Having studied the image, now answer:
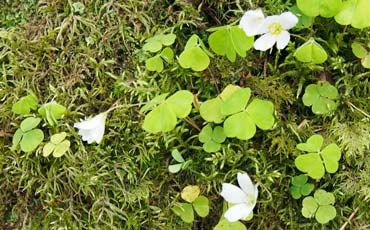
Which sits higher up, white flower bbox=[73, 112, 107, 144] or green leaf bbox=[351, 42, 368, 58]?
green leaf bbox=[351, 42, 368, 58]

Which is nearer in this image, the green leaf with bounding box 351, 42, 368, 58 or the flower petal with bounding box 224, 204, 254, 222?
the flower petal with bounding box 224, 204, 254, 222

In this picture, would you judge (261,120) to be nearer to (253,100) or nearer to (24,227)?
(253,100)

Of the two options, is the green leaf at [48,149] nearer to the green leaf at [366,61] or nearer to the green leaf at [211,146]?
the green leaf at [211,146]

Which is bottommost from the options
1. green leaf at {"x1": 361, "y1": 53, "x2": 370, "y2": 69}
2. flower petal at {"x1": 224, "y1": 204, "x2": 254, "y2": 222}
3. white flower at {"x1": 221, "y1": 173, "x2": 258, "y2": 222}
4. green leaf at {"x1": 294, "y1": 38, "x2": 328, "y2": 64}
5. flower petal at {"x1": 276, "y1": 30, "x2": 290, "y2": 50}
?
flower petal at {"x1": 224, "y1": 204, "x2": 254, "y2": 222}

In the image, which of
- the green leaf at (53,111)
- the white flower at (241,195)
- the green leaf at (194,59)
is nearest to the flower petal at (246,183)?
the white flower at (241,195)

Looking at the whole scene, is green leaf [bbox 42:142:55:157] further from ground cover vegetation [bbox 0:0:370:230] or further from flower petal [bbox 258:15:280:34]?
flower petal [bbox 258:15:280:34]

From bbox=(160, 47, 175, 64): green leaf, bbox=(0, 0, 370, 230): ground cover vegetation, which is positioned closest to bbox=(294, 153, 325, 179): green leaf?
bbox=(0, 0, 370, 230): ground cover vegetation
